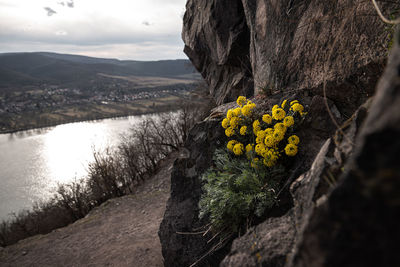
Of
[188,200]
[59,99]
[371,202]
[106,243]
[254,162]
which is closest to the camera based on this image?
[371,202]

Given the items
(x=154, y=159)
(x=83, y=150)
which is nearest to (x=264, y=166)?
(x=154, y=159)

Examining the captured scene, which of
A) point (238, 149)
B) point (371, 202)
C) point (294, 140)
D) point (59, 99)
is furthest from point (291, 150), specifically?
point (59, 99)

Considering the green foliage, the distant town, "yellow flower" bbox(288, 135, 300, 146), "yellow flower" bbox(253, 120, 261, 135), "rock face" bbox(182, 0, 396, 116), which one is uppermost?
the distant town

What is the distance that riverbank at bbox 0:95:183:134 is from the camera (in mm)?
95312

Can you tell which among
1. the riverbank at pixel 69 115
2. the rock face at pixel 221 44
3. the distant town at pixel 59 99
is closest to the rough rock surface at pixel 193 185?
the rock face at pixel 221 44

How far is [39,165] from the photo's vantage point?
48.0 meters

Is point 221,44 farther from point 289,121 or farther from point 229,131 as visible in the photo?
point 289,121

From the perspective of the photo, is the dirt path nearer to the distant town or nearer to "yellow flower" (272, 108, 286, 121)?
"yellow flower" (272, 108, 286, 121)

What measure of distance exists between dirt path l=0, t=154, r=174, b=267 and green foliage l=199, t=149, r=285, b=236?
12.1 feet

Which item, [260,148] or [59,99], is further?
[59,99]

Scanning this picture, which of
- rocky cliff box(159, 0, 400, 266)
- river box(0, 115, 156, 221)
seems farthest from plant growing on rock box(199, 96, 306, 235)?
river box(0, 115, 156, 221)

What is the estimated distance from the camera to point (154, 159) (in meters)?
31.3

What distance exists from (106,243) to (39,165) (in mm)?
47111

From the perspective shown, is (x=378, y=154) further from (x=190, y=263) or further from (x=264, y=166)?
(x=190, y=263)
